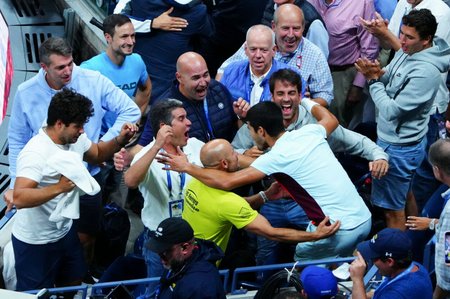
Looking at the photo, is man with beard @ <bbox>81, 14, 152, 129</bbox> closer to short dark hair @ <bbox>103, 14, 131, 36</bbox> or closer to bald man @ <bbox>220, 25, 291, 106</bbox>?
short dark hair @ <bbox>103, 14, 131, 36</bbox>

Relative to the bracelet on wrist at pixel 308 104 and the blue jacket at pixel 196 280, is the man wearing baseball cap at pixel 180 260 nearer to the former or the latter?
the blue jacket at pixel 196 280

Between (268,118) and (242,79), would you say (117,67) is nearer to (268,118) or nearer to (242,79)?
(242,79)

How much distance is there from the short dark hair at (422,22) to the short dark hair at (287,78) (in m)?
0.91

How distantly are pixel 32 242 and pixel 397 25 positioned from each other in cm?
358

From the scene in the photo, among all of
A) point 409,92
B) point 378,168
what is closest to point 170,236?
point 378,168

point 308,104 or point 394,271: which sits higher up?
point 308,104

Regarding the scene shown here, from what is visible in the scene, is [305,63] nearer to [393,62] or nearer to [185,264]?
[393,62]

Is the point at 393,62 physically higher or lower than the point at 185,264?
higher

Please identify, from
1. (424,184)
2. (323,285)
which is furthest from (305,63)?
(323,285)

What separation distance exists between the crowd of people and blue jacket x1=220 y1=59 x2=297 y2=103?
0.01m

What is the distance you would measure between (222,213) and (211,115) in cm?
135

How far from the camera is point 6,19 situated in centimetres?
1007

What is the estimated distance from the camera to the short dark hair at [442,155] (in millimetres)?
6344

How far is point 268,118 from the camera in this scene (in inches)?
267
